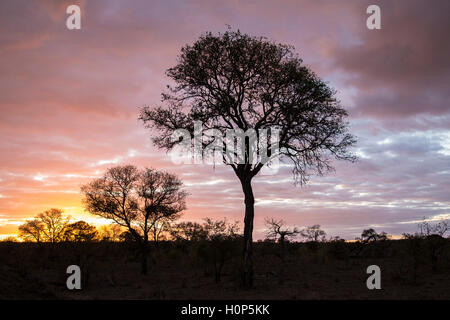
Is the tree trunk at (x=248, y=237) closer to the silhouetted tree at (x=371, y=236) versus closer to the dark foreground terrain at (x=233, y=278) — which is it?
the dark foreground terrain at (x=233, y=278)

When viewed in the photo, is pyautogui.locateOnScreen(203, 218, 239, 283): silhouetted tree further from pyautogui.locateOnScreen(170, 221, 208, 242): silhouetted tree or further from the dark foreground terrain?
pyautogui.locateOnScreen(170, 221, 208, 242): silhouetted tree

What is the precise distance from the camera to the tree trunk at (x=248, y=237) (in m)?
25.4

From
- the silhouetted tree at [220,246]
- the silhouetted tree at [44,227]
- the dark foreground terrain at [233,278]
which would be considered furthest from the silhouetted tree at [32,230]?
the silhouetted tree at [220,246]

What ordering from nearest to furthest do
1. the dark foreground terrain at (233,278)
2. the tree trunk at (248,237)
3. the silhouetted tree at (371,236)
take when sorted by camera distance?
the dark foreground terrain at (233,278)
the tree trunk at (248,237)
the silhouetted tree at (371,236)

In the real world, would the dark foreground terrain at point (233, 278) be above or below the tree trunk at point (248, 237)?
below

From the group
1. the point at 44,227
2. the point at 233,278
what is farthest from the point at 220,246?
the point at 44,227

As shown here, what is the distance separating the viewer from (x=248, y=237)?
25438 mm

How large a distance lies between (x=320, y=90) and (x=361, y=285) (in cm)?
1253

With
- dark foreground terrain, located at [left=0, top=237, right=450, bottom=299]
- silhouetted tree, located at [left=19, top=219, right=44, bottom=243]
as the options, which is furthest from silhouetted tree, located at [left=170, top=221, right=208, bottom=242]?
silhouetted tree, located at [left=19, top=219, right=44, bottom=243]

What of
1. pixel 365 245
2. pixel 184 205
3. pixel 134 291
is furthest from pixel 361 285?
pixel 365 245

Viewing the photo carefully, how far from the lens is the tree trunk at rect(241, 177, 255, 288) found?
25.4 meters

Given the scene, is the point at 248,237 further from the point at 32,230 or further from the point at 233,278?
the point at 32,230
